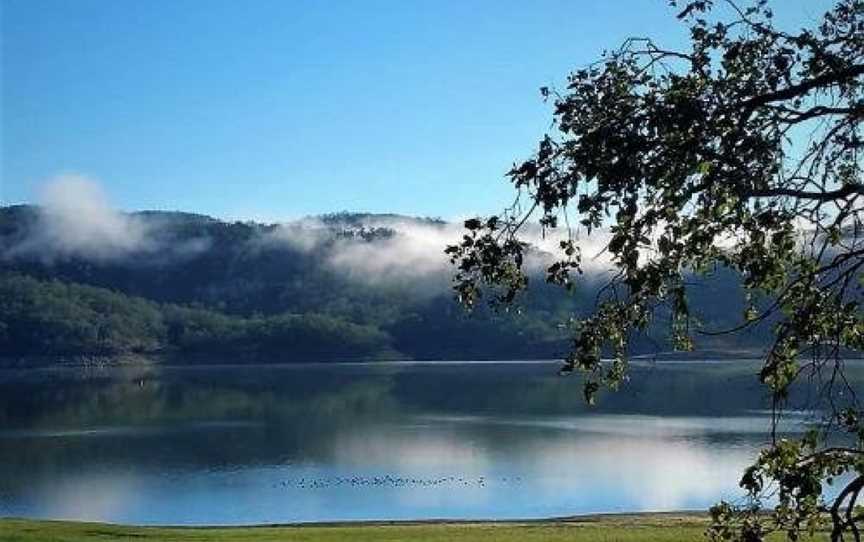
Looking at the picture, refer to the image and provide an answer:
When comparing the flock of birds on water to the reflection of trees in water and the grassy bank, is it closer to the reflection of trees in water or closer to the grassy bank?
the reflection of trees in water

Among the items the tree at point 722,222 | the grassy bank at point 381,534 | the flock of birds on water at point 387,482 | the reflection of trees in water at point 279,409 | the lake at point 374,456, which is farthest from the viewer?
the reflection of trees in water at point 279,409

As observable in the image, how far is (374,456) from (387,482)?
13.0m

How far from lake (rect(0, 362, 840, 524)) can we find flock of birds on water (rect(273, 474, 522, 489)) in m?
0.18

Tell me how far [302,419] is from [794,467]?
10377 centimetres

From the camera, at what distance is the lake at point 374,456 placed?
53188 millimetres

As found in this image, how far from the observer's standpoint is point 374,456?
74.2 metres

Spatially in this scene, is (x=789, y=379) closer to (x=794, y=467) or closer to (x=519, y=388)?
(x=794, y=467)

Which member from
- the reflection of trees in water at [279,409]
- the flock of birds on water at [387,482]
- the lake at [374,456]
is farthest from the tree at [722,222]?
the flock of birds on water at [387,482]

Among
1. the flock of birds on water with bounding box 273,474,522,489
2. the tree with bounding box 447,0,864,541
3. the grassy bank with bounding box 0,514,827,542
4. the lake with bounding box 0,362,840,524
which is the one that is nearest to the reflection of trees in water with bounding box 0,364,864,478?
the lake with bounding box 0,362,840,524

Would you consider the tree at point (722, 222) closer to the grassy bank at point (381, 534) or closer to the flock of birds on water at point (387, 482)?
the grassy bank at point (381, 534)

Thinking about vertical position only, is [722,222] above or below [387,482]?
above

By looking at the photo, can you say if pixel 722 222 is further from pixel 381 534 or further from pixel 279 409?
pixel 279 409

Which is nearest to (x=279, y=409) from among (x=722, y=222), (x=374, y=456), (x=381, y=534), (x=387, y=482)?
(x=374, y=456)

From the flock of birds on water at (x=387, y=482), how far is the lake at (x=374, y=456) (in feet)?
0.57
